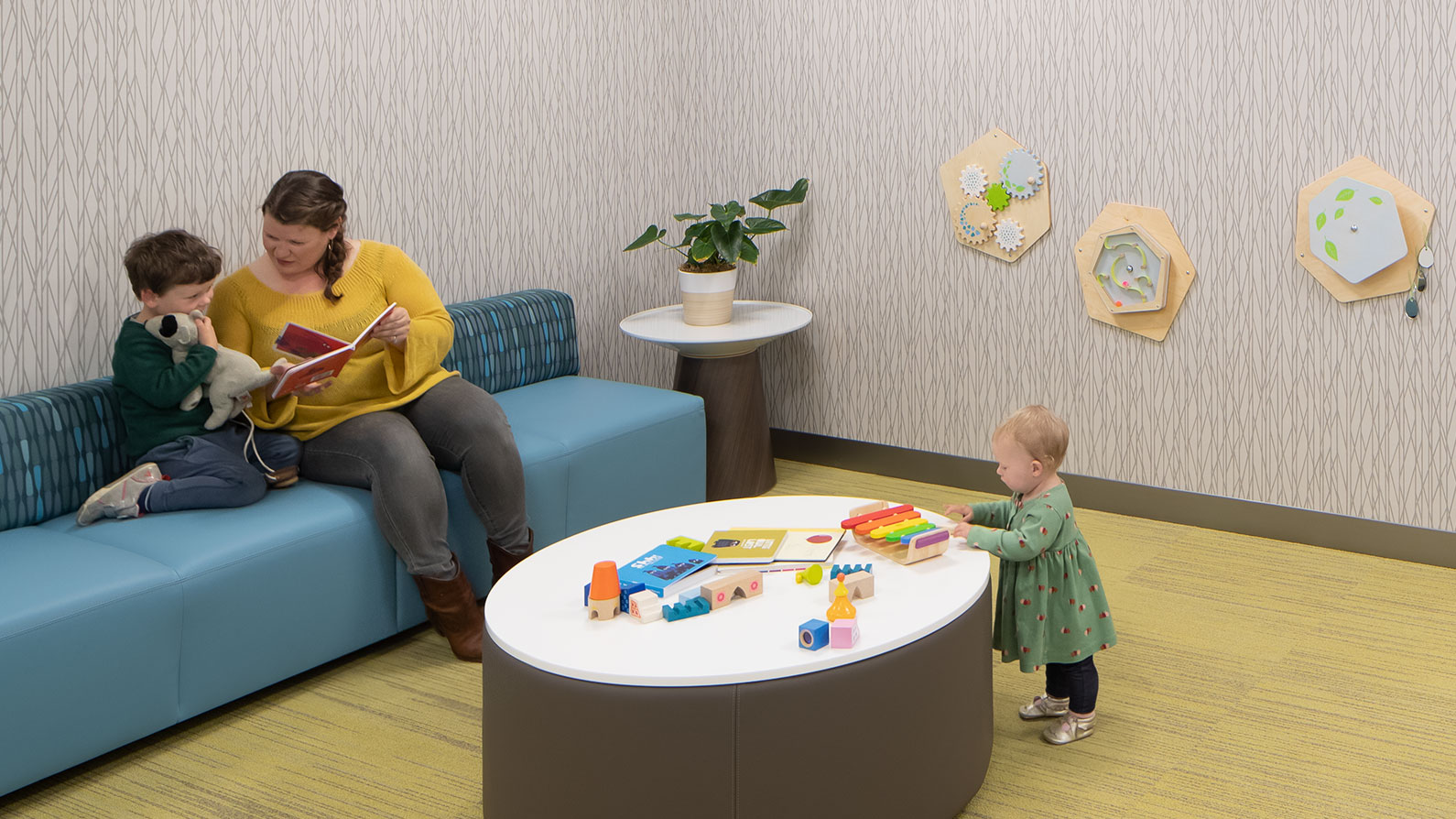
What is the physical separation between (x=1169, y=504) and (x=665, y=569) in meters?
2.07

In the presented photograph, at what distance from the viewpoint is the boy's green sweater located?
8.89 feet

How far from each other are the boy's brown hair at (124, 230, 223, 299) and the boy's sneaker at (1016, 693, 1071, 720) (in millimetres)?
2027

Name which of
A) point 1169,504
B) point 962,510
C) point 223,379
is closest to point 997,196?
point 1169,504

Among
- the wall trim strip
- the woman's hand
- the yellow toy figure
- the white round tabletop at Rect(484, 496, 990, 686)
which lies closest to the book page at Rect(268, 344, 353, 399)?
the woman's hand

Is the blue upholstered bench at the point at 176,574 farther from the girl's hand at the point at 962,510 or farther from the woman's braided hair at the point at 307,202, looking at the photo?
the girl's hand at the point at 962,510

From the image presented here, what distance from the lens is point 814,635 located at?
192cm

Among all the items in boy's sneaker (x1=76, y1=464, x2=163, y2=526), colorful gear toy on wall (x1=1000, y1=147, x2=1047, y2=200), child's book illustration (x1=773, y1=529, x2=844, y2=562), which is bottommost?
boy's sneaker (x1=76, y1=464, x2=163, y2=526)

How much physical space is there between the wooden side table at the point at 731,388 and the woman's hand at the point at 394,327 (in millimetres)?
958

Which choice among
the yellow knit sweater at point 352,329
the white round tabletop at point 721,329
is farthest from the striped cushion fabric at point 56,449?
the white round tabletop at point 721,329

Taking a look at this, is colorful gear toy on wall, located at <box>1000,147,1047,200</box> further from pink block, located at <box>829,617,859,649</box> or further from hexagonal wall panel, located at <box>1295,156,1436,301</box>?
pink block, located at <box>829,617,859,649</box>

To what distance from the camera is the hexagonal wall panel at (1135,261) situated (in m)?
3.55

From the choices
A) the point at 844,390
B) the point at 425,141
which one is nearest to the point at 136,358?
the point at 425,141

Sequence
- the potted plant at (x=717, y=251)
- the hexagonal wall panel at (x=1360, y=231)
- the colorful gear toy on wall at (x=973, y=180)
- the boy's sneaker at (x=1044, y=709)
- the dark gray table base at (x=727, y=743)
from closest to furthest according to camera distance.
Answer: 1. the dark gray table base at (x=727, y=743)
2. the boy's sneaker at (x=1044, y=709)
3. the hexagonal wall panel at (x=1360, y=231)
4. the colorful gear toy on wall at (x=973, y=180)
5. the potted plant at (x=717, y=251)

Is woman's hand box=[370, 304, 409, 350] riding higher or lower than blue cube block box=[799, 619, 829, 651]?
higher
